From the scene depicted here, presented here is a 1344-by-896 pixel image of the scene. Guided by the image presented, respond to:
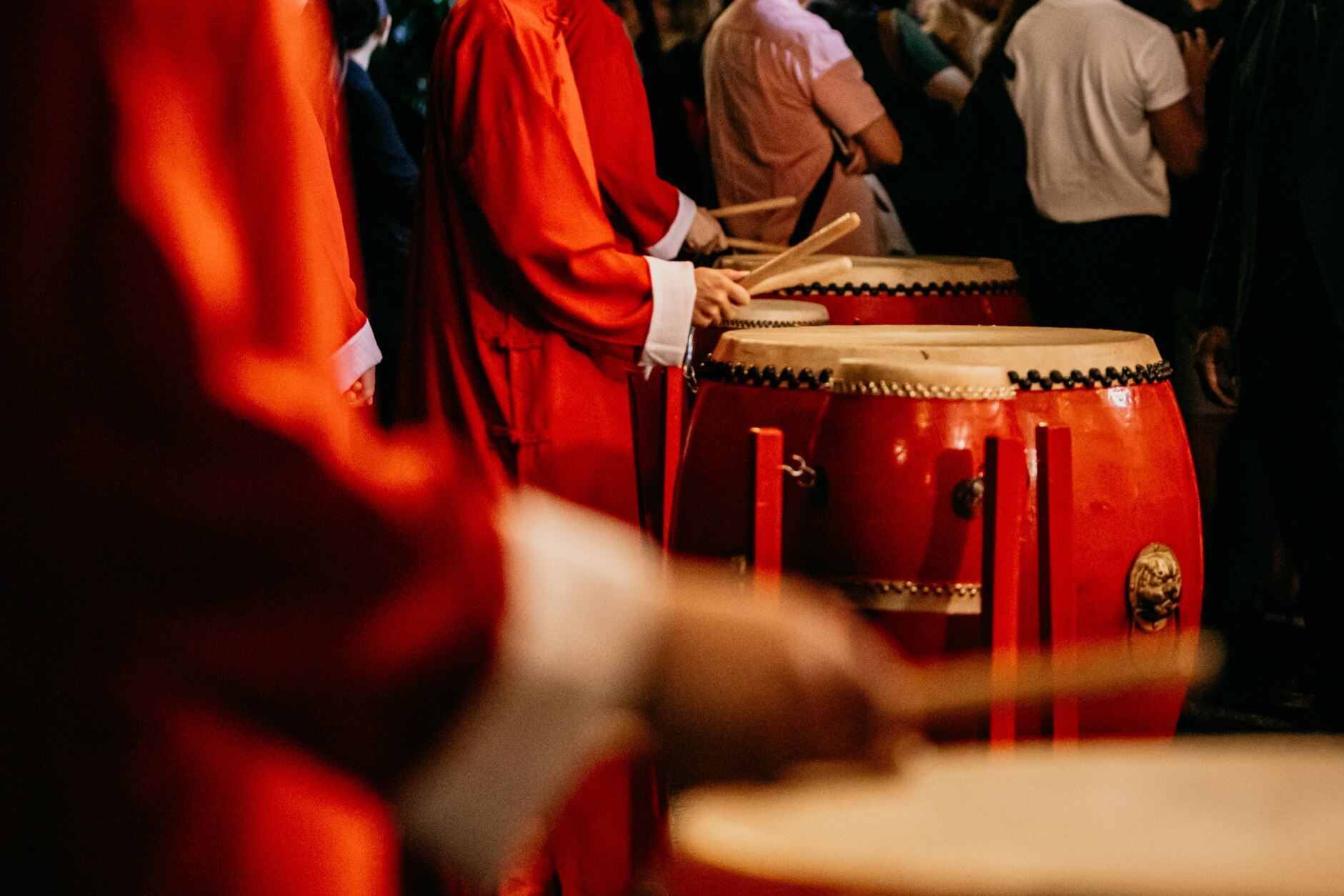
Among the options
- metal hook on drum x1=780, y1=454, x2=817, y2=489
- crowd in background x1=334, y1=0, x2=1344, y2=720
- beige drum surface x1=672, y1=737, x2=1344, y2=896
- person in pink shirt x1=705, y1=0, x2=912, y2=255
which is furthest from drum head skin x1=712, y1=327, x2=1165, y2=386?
person in pink shirt x1=705, y1=0, x2=912, y2=255

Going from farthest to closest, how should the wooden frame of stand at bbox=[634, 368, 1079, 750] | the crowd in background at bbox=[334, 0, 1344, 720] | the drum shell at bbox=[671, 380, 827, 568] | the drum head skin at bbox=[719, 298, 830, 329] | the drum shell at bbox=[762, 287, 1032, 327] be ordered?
the crowd in background at bbox=[334, 0, 1344, 720] → the drum shell at bbox=[762, 287, 1032, 327] → the drum head skin at bbox=[719, 298, 830, 329] → the drum shell at bbox=[671, 380, 827, 568] → the wooden frame of stand at bbox=[634, 368, 1079, 750]

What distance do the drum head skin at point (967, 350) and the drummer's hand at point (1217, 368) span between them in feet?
4.87

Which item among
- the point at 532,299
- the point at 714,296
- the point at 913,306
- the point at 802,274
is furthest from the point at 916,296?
the point at 532,299

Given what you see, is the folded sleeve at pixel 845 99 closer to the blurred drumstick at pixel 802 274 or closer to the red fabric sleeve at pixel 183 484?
the blurred drumstick at pixel 802 274

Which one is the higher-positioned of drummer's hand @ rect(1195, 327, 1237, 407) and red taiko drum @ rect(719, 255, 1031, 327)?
red taiko drum @ rect(719, 255, 1031, 327)

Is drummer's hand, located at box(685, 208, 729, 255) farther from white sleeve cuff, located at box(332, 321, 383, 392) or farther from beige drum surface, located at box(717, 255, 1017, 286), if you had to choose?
white sleeve cuff, located at box(332, 321, 383, 392)

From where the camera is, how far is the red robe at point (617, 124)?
2.84 m

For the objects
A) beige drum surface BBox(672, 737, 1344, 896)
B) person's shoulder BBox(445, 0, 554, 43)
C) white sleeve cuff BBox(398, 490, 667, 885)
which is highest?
person's shoulder BBox(445, 0, 554, 43)

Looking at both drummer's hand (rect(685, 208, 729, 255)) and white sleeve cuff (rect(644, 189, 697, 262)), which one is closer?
white sleeve cuff (rect(644, 189, 697, 262))

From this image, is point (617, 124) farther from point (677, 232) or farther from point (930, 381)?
point (930, 381)

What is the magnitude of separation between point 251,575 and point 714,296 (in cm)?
195

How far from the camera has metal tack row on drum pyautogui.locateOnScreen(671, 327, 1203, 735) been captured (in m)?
1.77

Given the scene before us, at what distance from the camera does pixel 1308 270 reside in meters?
3.35

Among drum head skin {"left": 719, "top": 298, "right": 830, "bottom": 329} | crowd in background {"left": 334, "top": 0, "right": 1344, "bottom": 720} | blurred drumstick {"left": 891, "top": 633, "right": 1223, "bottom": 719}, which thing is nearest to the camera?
blurred drumstick {"left": 891, "top": 633, "right": 1223, "bottom": 719}
